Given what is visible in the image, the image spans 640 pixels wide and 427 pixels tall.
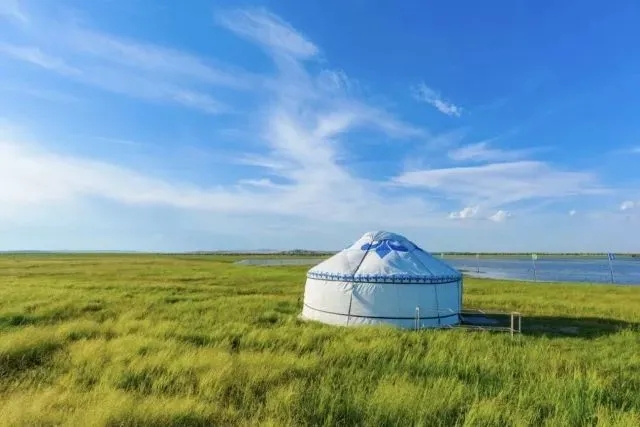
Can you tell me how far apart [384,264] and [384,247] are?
1.03 m

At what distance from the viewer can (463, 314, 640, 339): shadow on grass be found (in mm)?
13219

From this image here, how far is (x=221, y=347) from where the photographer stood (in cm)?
995

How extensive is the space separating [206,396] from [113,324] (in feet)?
23.5

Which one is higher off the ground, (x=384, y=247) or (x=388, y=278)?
(x=384, y=247)

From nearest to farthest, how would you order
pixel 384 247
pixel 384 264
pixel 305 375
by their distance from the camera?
pixel 305 375 → pixel 384 264 → pixel 384 247

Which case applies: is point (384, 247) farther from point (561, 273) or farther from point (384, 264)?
point (561, 273)

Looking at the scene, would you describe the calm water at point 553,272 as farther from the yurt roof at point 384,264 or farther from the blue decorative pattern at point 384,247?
the blue decorative pattern at point 384,247

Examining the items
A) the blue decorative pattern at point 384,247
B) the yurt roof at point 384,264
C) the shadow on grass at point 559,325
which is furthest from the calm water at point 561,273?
the blue decorative pattern at point 384,247

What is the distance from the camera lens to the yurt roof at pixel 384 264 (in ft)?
45.5

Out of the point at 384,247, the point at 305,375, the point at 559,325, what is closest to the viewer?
the point at 305,375

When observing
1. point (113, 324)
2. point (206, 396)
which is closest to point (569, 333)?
point (206, 396)

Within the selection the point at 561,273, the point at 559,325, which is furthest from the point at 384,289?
the point at 561,273

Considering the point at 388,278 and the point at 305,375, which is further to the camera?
the point at 388,278

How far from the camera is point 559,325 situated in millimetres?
14820
